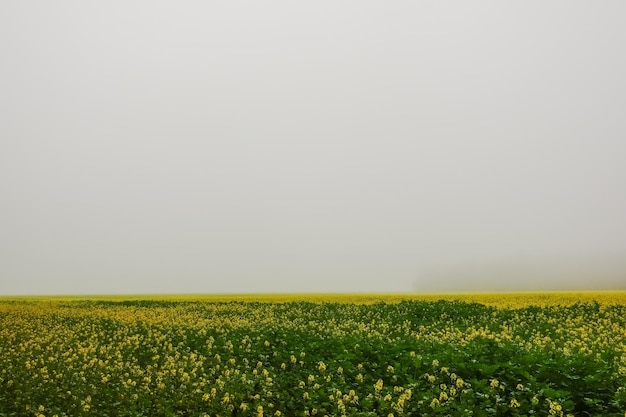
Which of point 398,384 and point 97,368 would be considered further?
point 97,368

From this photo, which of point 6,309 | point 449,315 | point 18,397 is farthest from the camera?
point 6,309

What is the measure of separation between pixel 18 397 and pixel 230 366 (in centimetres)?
402

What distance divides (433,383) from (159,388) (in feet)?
16.5

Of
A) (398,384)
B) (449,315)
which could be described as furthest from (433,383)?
(449,315)

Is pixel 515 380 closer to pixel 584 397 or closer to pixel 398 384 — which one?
pixel 584 397

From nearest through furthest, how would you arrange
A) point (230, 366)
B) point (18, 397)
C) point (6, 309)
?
point (18, 397)
point (230, 366)
point (6, 309)

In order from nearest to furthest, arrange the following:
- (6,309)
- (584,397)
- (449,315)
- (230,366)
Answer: (584,397) → (230,366) → (449,315) → (6,309)

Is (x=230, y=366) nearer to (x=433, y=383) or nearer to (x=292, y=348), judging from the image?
(x=292, y=348)

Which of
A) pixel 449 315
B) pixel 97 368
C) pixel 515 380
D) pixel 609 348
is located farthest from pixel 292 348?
pixel 449 315

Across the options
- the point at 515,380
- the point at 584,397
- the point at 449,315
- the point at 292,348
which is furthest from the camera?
the point at 449,315

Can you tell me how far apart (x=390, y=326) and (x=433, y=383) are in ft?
25.3

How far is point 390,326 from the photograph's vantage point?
16.7 metres

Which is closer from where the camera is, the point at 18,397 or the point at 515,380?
the point at 515,380

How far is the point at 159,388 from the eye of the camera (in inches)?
374
